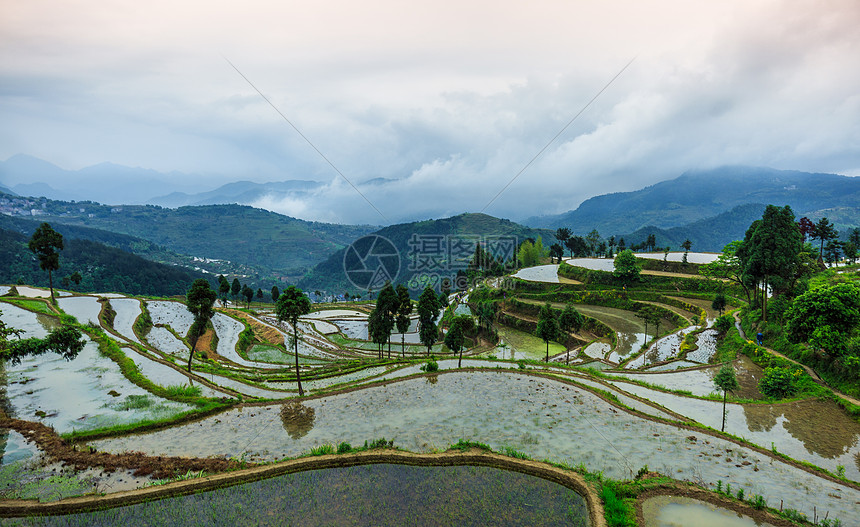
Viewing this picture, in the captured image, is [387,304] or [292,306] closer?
[292,306]

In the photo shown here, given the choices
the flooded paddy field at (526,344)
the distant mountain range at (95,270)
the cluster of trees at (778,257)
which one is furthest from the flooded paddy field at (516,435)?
the distant mountain range at (95,270)

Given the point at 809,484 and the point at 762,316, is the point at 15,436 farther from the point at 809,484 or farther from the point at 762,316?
the point at 762,316

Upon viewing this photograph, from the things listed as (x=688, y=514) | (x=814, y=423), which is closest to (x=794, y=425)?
(x=814, y=423)

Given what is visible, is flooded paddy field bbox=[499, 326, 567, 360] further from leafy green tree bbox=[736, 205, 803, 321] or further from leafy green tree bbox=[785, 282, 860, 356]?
leafy green tree bbox=[785, 282, 860, 356]

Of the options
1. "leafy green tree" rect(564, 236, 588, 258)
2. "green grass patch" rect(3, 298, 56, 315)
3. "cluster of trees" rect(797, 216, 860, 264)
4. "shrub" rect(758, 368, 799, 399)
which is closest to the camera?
"shrub" rect(758, 368, 799, 399)

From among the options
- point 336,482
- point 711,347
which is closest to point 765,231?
point 711,347

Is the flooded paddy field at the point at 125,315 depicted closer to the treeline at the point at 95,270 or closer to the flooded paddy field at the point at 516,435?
the flooded paddy field at the point at 516,435

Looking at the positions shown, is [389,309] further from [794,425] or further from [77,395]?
[794,425]

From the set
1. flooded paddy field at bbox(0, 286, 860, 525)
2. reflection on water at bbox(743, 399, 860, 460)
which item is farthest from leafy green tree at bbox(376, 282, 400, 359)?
reflection on water at bbox(743, 399, 860, 460)
